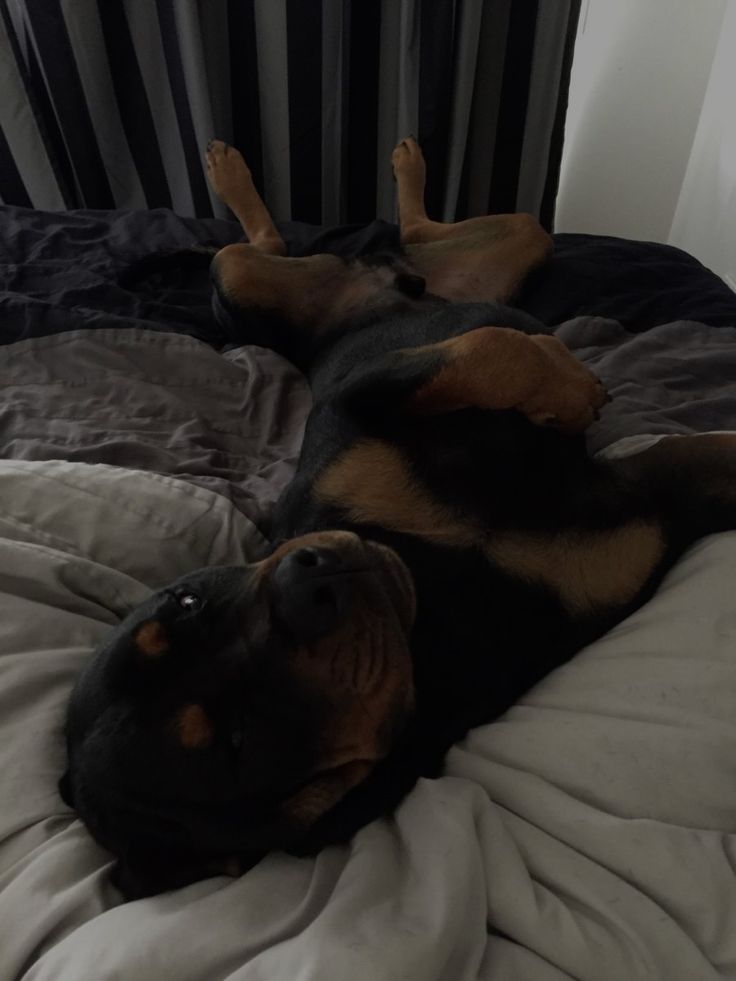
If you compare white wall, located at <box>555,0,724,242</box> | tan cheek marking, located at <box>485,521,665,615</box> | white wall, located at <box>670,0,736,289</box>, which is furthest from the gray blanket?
white wall, located at <box>555,0,724,242</box>

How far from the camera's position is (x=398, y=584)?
4.23ft

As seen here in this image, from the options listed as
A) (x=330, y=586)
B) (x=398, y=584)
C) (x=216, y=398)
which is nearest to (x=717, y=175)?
(x=216, y=398)

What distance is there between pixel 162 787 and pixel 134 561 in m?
0.52

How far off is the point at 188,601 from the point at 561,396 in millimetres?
839

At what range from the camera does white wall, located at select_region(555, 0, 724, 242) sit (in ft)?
11.6

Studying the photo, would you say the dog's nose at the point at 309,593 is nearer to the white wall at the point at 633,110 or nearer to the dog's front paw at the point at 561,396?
the dog's front paw at the point at 561,396

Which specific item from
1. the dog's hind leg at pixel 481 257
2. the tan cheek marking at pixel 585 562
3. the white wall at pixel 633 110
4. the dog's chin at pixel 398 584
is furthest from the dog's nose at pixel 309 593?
the white wall at pixel 633 110

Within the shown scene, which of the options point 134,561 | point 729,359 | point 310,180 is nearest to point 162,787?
point 134,561

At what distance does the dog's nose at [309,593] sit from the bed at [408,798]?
0.92 ft

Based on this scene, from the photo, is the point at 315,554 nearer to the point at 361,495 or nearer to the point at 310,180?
the point at 361,495

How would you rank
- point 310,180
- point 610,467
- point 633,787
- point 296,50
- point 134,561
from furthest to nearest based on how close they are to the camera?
1. point 310,180
2. point 296,50
3. point 610,467
4. point 134,561
5. point 633,787

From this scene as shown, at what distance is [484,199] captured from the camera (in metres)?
3.75

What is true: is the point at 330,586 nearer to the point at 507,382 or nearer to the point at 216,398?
the point at 507,382

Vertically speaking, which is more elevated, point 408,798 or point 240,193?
point 240,193
